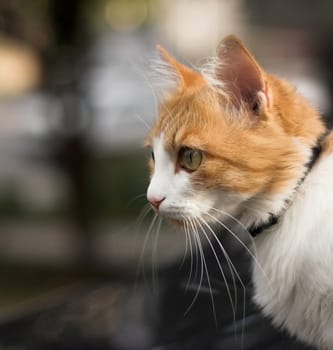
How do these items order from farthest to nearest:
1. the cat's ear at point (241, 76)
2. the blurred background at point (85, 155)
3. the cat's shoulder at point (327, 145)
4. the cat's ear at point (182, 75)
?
the blurred background at point (85, 155) < the cat's ear at point (182, 75) < the cat's shoulder at point (327, 145) < the cat's ear at point (241, 76)

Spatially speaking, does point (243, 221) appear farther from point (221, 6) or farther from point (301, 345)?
point (221, 6)

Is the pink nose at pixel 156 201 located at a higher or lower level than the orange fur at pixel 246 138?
lower

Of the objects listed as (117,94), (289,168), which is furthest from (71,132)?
(117,94)

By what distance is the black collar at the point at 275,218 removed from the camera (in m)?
1.29

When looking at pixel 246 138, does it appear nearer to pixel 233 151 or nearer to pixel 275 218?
pixel 233 151

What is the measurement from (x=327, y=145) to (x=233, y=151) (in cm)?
22

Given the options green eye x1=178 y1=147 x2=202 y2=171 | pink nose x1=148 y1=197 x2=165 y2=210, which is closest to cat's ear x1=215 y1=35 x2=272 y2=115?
green eye x1=178 y1=147 x2=202 y2=171

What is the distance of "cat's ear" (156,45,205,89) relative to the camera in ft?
4.67

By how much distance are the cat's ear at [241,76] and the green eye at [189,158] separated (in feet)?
0.40

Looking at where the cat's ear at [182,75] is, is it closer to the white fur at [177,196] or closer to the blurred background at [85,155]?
the blurred background at [85,155]

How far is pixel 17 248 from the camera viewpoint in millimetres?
4504

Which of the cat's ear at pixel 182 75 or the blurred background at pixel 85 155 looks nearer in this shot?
the cat's ear at pixel 182 75

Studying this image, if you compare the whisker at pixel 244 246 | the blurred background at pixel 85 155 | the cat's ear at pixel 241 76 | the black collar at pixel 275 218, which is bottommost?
the blurred background at pixel 85 155

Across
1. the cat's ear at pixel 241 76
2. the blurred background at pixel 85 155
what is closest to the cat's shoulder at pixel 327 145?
the cat's ear at pixel 241 76
